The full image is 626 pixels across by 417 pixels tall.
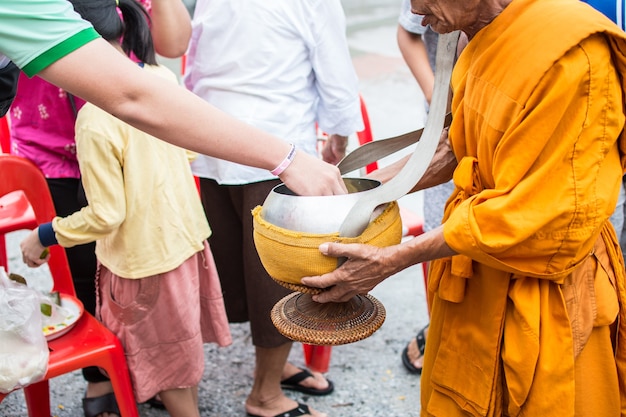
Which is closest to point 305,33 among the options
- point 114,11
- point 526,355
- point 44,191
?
point 114,11

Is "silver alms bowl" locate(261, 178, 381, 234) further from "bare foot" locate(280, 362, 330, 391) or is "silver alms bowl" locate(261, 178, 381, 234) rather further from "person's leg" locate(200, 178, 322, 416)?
"bare foot" locate(280, 362, 330, 391)

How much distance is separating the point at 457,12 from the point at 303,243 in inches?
24.5

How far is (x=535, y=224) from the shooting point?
1514 millimetres

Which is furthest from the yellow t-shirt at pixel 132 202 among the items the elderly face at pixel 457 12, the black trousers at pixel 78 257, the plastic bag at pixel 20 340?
the elderly face at pixel 457 12

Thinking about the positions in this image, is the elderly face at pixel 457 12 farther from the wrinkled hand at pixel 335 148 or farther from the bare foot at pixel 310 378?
the bare foot at pixel 310 378

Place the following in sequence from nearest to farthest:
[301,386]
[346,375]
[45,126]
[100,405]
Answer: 1. [45,126]
2. [100,405]
3. [301,386]
4. [346,375]

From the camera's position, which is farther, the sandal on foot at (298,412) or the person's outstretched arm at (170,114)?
the sandal on foot at (298,412)

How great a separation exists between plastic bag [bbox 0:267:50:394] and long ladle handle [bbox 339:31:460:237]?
1.16 m

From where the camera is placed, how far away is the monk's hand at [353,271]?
1.65 metres

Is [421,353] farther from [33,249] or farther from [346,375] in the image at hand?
[33,249]

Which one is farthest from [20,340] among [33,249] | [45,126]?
[45,126]

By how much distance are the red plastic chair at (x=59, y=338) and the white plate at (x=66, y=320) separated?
0.02 meters

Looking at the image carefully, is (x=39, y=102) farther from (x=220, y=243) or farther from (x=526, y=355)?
(x=526, y=355)

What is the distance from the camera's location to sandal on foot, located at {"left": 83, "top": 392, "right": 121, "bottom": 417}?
9.67ft
